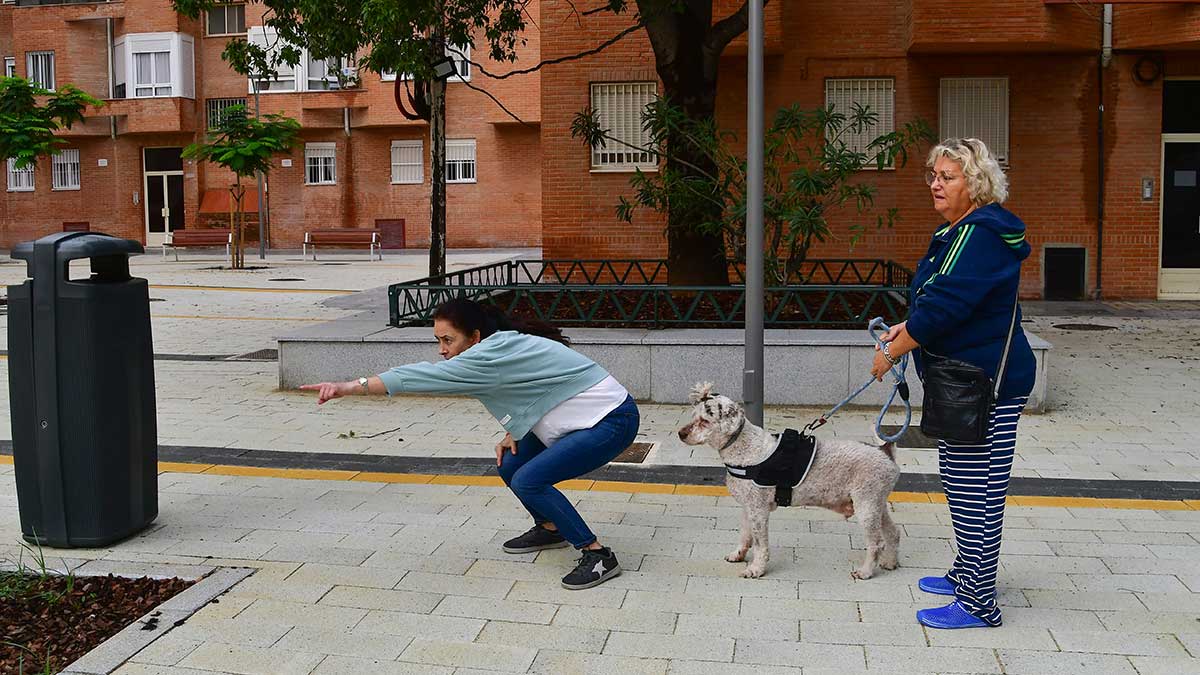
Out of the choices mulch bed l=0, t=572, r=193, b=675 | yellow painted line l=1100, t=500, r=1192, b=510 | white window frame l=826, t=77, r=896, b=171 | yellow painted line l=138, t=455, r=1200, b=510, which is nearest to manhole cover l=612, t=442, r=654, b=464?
yellow painted line l=138, t=455, r=1200, b=510

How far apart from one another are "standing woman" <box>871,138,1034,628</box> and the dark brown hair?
5.17ft

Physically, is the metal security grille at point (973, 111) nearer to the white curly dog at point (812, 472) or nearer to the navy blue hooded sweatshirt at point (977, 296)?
the white curly dog at point (812, 472)

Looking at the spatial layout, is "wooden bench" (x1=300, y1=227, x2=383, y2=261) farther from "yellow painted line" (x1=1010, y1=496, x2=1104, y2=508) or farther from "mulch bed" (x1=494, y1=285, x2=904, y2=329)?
"yellow painted line" (x1=1010, y1=496, x2=1104, y2=508)

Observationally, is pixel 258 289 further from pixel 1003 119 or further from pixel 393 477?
pixel 393 477

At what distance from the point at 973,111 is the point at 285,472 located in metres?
13.8

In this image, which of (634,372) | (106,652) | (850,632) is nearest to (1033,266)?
(634,372)

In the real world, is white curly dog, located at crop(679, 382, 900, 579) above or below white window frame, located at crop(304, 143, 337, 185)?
below

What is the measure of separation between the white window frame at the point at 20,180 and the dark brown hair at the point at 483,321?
41.9 metres

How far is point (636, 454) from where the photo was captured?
7938mm

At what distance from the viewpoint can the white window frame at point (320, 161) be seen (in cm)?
3947

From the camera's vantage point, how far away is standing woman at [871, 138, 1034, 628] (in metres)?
4.40

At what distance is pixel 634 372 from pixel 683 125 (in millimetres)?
3425

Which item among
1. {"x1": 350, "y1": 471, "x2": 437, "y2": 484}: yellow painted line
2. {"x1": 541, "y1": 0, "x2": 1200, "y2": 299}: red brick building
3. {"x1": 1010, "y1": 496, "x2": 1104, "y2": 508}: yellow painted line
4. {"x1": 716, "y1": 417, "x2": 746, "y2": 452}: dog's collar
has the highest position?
{"x1": 541, "y1": 0, "x2": 1200, "y2": 299}: red brick building

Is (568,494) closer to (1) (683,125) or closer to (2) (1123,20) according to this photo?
(1) (683,125)
